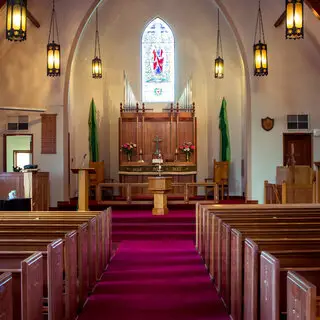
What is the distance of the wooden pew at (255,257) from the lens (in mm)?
3230

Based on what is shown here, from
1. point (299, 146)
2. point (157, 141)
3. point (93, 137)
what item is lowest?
point (299, 146)

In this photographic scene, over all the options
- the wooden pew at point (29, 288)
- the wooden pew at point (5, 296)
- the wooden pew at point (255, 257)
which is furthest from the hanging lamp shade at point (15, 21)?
the wooden pew at point (5, 296)

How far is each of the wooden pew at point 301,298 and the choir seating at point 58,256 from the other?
4.43 feet

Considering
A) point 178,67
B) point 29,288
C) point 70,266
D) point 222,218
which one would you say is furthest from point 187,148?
point 29,288

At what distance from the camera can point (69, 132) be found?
13461mm

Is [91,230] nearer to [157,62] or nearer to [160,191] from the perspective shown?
[160,191]

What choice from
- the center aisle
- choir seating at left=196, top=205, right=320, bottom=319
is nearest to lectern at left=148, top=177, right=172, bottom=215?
the center aisle

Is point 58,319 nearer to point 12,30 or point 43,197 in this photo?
point 12,30

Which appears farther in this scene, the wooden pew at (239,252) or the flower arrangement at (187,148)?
the flower arrangement at (187,148)

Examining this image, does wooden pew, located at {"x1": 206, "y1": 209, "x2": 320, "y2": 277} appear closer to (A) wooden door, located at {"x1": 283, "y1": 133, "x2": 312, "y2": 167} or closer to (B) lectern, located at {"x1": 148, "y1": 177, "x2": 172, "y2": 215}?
(B) lectern, located at {"x1": 148, "y1": 177, "x2": 172, "y2": 215}

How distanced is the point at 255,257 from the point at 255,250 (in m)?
0.05

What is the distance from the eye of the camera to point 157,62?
1544 centimetres

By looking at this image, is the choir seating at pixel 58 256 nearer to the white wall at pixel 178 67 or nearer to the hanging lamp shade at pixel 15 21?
the hanging lamp shade at pixel 15 21

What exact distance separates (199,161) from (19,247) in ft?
36.5
